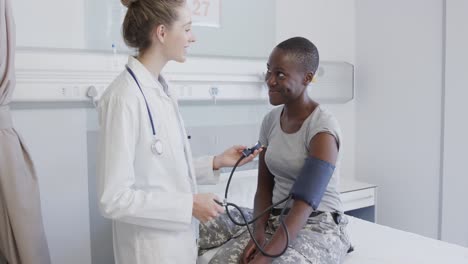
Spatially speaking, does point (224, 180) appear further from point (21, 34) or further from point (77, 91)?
point (21, 34)

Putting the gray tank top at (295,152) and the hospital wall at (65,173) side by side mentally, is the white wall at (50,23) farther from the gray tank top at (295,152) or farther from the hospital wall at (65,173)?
the gray tank top at (295,152)

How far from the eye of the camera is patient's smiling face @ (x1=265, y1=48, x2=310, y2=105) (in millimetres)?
1454

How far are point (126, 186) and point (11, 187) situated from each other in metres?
0.65

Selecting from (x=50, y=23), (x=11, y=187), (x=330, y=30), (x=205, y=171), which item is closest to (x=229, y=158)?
(x=205, y=171)

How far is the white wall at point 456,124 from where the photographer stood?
7.72 ft

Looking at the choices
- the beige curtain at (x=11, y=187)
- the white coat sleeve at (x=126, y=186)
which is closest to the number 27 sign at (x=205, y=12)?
the beige curtain at (x=11, y=187)

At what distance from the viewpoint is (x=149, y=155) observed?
1.27 m

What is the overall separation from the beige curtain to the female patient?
0.70m

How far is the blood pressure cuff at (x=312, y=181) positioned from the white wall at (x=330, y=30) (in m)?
1.48

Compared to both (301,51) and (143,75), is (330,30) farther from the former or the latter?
(143,75)

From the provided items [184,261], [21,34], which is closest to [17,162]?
[21,34]

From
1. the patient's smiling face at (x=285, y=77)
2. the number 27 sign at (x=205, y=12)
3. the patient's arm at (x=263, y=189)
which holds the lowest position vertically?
the patient's arm at (x=263, y=189)

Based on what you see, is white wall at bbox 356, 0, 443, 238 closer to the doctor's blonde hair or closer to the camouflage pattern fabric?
the camouflage pattern fabric

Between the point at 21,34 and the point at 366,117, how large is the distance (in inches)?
83.7
